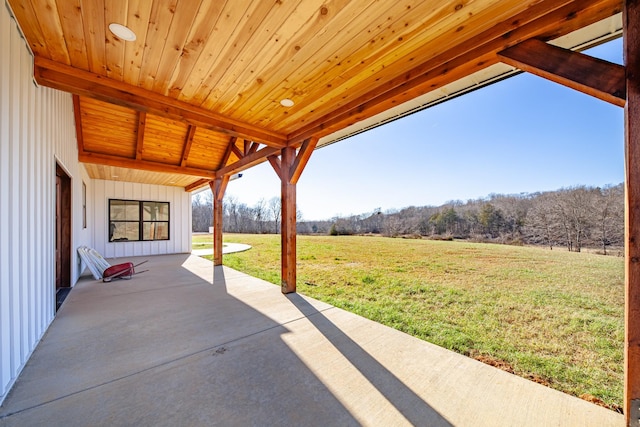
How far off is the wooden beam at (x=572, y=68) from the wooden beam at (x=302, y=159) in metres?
2.53

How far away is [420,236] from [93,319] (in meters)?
17.9

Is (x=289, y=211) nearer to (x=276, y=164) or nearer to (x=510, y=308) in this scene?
(x=276, y=164)

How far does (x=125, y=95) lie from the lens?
2.82 metres

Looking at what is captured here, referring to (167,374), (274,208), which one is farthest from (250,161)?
(274,208)

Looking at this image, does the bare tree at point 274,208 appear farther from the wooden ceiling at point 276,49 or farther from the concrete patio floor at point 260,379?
the concrete patio floor at point 260,379

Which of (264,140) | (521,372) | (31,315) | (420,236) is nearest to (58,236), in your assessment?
(31,315)

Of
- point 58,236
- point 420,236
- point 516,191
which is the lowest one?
point 420,236

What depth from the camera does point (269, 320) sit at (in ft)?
9.88

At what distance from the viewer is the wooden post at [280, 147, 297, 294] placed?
4180 mm

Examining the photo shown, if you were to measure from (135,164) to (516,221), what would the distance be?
16.1 meters

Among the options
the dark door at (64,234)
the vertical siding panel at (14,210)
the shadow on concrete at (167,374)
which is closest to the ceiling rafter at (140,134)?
the dark door at (64,234)

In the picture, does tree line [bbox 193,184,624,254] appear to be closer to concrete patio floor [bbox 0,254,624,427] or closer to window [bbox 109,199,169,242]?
A: concrete patio floor [bbox 0,254,624,427]

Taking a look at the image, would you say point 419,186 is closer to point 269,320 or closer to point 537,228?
point 537,228

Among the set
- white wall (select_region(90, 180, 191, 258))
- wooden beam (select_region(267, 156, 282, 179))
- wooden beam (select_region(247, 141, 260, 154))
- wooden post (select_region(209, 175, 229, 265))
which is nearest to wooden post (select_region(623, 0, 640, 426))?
wooden beam (select_region(267, 156, 282, 179))
